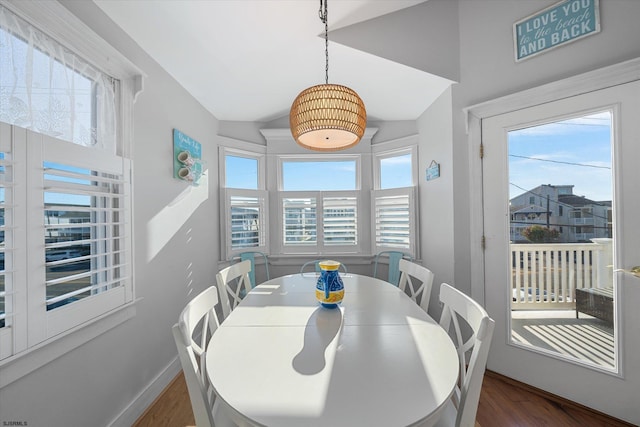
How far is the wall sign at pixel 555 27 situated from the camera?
1595mm

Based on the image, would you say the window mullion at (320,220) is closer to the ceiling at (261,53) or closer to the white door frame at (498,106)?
the ceiling at (261,53)

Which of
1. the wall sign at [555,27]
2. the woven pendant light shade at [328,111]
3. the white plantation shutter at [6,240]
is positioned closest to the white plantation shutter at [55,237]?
the white plantation shutter at [6,240]

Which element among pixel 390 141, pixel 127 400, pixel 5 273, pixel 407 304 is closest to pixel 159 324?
pixel 127 400

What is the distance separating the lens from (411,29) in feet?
7.04

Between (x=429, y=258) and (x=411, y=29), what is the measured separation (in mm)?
2024

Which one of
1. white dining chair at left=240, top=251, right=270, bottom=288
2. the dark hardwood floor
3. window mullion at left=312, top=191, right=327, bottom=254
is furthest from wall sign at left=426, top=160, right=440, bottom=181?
white dining chair at left=240, top=251, right=270, bottom=288

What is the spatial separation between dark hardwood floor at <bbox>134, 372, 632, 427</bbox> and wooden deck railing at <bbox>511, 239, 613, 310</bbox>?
0.57 meters

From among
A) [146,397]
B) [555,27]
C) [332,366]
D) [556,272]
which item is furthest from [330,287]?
[555,27]

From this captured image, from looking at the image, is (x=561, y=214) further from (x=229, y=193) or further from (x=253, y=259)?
(x=229, y=193)

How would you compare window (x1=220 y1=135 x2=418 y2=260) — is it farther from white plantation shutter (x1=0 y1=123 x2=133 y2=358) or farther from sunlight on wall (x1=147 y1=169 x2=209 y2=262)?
white plantation shutter (x1=0 y1=123 x2=133 y2=358)

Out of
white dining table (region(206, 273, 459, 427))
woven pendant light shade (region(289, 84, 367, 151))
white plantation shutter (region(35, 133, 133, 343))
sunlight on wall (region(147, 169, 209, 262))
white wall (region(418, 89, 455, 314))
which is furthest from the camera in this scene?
white wall (region(418, 89, 455, 314))

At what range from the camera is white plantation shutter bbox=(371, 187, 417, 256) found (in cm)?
281

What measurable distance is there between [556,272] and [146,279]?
2.80 metres

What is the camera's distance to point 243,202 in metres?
2.98
